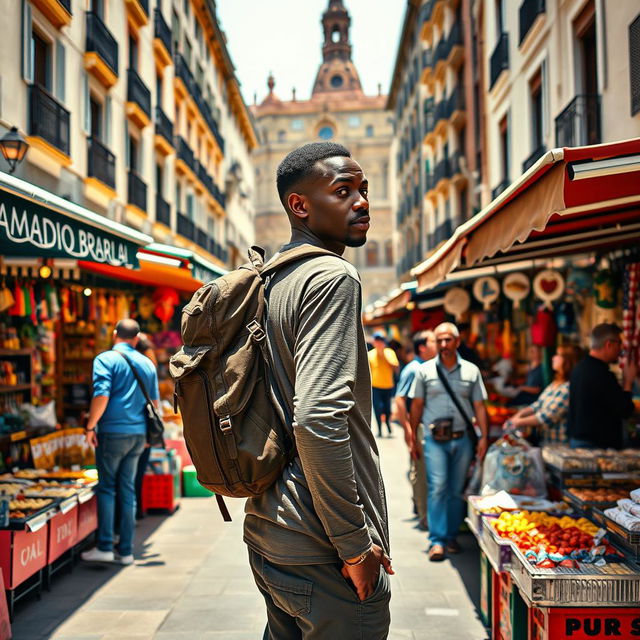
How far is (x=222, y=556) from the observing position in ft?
20.6

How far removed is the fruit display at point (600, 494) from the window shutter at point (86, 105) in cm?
1254

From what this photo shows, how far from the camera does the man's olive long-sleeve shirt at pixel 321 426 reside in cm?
191

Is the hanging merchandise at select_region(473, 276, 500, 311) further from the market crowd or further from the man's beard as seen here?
the man's beard

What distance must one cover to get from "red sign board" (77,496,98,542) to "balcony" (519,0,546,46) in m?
11.5

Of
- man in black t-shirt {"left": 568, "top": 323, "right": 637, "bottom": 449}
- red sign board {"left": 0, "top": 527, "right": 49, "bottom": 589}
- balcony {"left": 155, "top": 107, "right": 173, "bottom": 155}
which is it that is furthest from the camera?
balcony {"left": 155, "top": 107, "right": 173, "bottom": 155}

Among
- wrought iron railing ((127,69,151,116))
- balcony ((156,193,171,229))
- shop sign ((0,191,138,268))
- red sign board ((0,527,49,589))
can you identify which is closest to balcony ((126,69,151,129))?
wrought iron railing ((127,69,151,116))

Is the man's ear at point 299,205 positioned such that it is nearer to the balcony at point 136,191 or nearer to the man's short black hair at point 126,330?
the man's short black hair at point 126,330

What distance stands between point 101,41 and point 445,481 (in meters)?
12.8

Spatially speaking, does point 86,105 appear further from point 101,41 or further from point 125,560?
point 125,560

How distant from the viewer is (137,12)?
60.2 feet

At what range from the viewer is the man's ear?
89.3 inches

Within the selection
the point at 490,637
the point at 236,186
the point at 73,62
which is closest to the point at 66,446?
the point at 490,637

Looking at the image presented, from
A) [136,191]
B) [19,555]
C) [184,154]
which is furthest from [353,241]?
[184,154]

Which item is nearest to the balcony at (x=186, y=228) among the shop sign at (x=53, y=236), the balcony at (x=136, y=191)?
the balcony at (x=136, y=191)
